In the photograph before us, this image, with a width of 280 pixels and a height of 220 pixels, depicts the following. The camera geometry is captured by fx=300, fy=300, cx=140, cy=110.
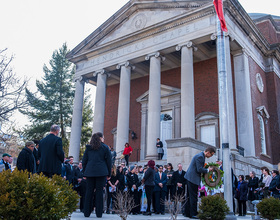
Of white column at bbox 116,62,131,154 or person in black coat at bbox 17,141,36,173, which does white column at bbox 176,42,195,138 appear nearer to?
white column at bbox 116,62,131,154

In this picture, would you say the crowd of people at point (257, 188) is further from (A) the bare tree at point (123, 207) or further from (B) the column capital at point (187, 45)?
(B) the column capital at point (187, 45)

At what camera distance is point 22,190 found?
410cm

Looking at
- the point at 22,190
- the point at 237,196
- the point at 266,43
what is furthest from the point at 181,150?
the point at 266,43

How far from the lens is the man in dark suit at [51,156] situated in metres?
7.23

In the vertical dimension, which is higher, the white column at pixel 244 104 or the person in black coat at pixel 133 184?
the white column at pixel 244 104

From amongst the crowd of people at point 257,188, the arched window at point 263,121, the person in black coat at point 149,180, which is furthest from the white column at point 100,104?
the person in black coat at point 149,180

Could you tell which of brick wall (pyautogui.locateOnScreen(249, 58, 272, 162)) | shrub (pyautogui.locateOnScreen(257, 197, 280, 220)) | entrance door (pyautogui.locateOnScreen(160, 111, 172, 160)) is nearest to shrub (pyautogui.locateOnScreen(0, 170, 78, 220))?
→ shrub (pyautogui.locateOnScreen(257, 197, 280, 220))

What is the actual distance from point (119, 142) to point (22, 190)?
1890 centimetres

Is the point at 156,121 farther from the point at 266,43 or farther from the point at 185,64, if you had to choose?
the point at 266,43

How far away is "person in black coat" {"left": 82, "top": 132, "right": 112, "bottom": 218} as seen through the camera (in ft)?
23.9

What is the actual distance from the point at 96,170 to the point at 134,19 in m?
20.4

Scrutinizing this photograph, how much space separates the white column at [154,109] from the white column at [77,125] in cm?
770

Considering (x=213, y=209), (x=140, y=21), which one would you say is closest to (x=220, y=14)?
(x=213, y=209)

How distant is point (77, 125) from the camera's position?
2642cm
